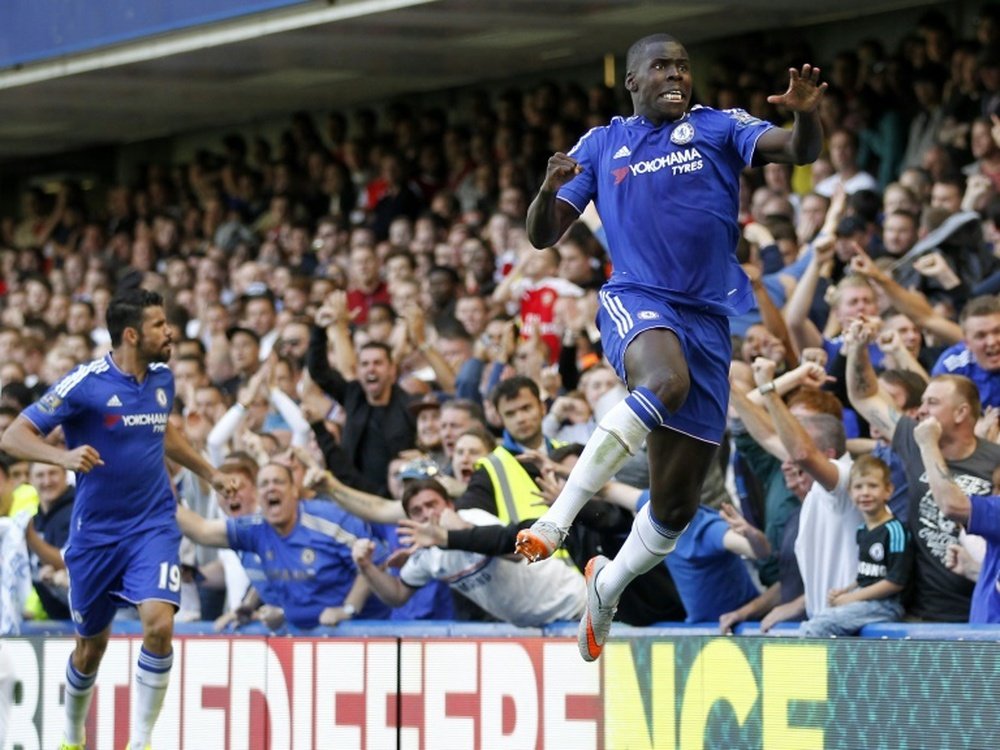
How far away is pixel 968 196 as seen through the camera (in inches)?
492

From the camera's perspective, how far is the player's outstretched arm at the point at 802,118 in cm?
715

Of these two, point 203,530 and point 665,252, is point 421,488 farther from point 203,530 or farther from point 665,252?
point 665,252

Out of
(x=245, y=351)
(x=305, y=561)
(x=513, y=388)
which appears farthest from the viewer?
(x=245, y=351)

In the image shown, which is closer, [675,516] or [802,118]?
[802,118]

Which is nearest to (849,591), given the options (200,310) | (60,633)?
(60,633)

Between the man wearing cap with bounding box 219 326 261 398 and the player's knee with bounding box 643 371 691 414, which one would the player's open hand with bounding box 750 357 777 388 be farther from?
the man wearing cap with bounding box 219 326 261 398

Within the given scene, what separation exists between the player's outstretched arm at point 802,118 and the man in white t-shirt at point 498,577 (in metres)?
3.31

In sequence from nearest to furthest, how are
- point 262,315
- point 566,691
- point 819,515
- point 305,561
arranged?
point 566,691
point 819,515
point 305,561
point 262,315

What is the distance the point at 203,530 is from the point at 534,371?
7.71 feet

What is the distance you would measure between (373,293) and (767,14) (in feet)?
13.5

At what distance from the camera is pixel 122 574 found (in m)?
10.2

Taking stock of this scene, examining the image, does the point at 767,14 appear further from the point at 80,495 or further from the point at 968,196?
the point at 80,495

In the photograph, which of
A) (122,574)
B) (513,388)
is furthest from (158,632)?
(513,388)

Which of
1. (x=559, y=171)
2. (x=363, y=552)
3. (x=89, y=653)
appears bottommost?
(x=89, y=653)
